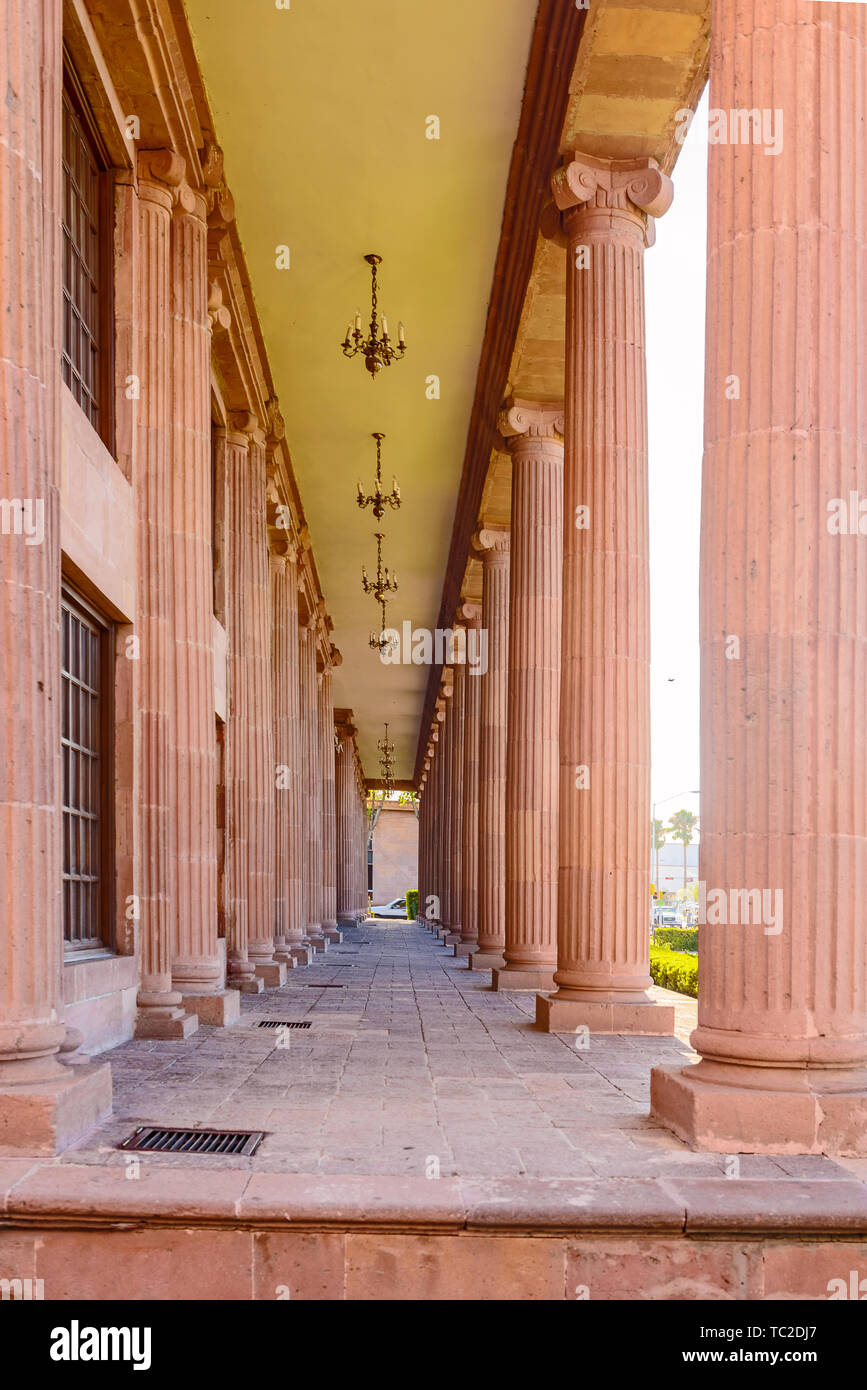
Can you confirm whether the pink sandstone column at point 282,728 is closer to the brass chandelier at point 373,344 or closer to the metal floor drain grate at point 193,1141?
the brass chandelier at point 373,344

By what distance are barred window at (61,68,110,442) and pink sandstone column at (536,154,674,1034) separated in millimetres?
4477

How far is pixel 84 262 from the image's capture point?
10.7 metres

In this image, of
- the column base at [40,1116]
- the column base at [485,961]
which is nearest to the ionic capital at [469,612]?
the column base at [485,961]

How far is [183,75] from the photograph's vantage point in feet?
39.9

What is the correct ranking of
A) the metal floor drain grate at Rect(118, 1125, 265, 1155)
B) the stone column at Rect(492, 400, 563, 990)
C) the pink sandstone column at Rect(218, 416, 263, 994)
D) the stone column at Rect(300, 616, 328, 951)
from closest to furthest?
the metal floor drain grate at Rect(118, 1125, 265, 1155) < the pink sandstone column at Rect(218, 416, 263, 994) < the stone column at Rect(492, 400, 563, 990) < the stone column at Rect(300, 616, 328, 951)

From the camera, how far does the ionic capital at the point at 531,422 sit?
17.1m

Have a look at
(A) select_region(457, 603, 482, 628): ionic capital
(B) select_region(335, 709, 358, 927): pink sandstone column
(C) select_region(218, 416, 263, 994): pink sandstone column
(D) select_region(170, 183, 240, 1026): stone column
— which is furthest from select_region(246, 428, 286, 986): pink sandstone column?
(B) select_region(335, 709, 358, 927): pink sandstone column

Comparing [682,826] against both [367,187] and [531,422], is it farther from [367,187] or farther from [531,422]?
[367,187]

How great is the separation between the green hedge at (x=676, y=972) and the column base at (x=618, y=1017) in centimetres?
817

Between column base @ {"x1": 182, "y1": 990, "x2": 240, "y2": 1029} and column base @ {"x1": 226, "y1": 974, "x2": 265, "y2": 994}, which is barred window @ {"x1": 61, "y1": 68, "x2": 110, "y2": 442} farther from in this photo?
column base @ {"x1": 226, "y1": 974, "x2": 265, "y2": 994}

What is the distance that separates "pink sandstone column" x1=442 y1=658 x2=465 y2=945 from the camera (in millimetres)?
29594

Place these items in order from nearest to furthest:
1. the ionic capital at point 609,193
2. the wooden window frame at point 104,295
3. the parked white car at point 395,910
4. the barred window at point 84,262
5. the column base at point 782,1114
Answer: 1. the column base at point 782,1114
2. the barred window at point 84,262
3. the wooden window frame at point 104,295
4. the ionic capital at point 609,193
5. the parked white car at point 395,910

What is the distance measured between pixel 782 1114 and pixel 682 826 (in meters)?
148
